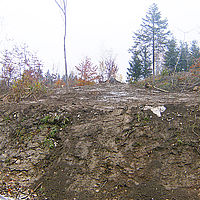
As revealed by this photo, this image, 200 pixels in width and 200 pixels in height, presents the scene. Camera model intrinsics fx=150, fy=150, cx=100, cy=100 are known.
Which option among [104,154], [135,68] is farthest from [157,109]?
[135,68]

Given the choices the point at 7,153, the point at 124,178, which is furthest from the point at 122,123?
the point at 7,153

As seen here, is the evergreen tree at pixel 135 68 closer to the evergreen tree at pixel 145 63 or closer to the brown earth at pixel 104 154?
the evergreen tree at pixel 145 63

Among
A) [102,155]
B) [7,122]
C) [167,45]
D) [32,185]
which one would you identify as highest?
[167,45]

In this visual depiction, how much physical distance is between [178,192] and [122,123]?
1.51m

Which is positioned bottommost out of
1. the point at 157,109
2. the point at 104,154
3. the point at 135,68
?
the point at 104,154

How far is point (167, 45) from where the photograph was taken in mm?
14875

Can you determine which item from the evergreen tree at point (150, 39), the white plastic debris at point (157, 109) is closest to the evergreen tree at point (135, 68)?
the evergreen tree at point (150, 39)

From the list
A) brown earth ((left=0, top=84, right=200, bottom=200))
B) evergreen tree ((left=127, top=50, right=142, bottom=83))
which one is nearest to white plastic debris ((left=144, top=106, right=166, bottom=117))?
brown earth ((left=0, top=84, right=200, bottom=200))

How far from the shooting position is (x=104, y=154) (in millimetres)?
2748

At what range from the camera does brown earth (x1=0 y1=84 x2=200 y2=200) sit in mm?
2299

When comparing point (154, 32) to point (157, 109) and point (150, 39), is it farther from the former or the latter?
point (157, 109)

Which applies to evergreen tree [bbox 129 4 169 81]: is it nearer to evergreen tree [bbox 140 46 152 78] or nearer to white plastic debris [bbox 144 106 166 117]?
evergreen tree [bbox 140 46 152 78]

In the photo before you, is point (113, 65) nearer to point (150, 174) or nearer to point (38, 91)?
point (38, 91)

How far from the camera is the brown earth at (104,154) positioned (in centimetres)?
230
